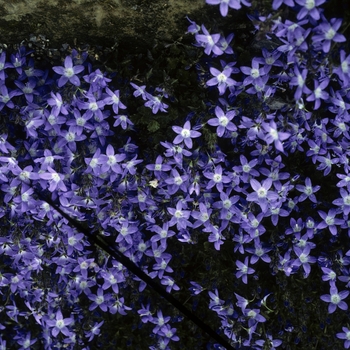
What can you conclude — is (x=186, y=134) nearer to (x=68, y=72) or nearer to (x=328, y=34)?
(x=68, y=72)

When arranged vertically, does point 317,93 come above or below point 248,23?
below

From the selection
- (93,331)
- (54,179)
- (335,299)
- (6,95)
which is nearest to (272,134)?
(335,299)

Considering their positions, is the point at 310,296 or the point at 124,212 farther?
the point at 310,296

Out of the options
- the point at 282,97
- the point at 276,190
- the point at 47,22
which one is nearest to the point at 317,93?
the point at 282,97

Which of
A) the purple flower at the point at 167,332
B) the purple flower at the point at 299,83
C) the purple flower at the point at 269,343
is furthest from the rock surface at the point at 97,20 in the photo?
the purple flower at the point at 269,343

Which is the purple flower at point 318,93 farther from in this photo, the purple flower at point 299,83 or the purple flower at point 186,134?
the purple flower at point 186,134

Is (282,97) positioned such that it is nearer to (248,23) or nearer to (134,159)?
(248,23)
